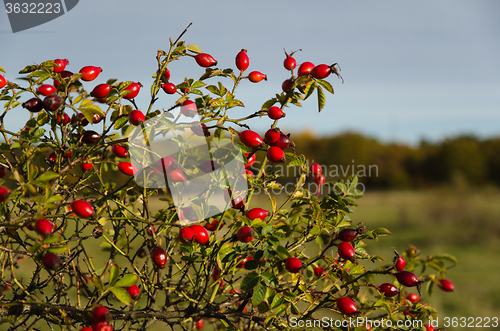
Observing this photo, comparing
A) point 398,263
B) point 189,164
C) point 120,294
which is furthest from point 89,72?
point 398,263

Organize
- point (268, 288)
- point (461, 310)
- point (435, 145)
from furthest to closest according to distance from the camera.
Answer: point (435, 145) → point (461, 310) → point (268, 288)

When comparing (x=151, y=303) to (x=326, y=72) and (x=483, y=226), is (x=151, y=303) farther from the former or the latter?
(x=483, y=226)

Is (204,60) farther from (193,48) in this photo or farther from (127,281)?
(127,281)

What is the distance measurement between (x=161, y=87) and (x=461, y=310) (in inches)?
180

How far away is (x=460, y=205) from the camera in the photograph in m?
8.41

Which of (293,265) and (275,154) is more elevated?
(275,154)

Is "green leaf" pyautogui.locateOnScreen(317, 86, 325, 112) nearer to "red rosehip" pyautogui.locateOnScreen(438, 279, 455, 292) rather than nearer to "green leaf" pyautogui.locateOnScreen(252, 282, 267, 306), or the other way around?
"green leaf" pyautogui.locateOnScreen(252, 282, 267, 306)

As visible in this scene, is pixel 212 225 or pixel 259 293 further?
pixel 212 225

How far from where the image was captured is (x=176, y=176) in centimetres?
82

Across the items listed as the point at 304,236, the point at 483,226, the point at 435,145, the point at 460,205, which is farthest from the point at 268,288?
the point at 435,145

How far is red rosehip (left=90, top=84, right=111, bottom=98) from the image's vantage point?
83 cm

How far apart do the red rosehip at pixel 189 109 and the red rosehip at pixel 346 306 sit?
1.86 feet

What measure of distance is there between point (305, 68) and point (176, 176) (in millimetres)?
419

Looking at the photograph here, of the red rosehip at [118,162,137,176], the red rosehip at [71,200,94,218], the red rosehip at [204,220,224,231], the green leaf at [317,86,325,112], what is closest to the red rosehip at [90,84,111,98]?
the red rosehip at [118,162,137,176]
